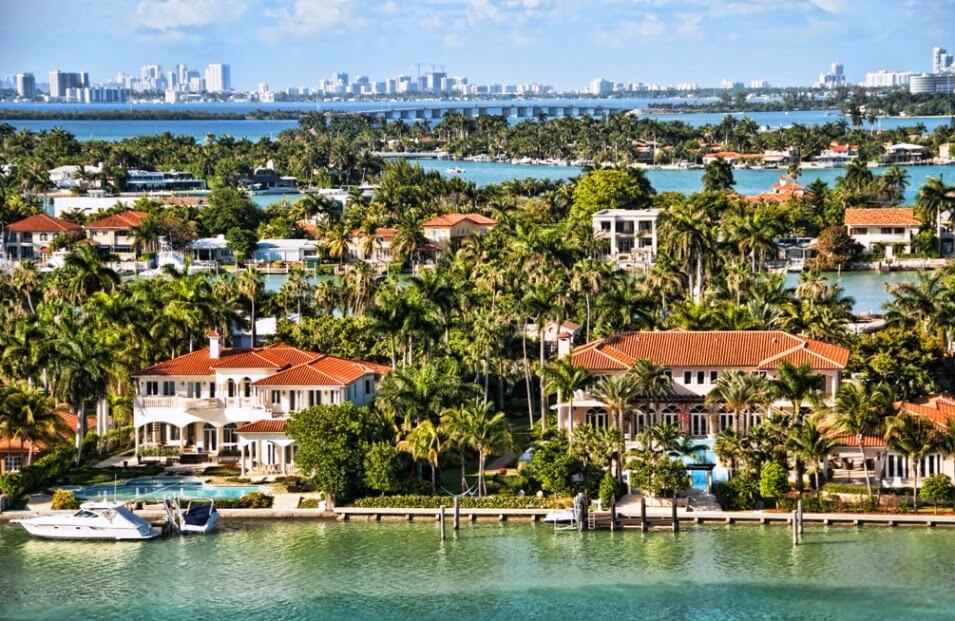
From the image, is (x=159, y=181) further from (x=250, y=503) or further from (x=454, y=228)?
(x=250, y=503)

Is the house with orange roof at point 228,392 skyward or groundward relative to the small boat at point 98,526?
skyward

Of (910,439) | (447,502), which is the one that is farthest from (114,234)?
(910,439)

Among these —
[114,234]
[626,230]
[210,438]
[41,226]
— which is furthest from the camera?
[41,226]

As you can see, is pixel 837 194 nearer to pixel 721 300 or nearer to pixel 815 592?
pixel 721 300

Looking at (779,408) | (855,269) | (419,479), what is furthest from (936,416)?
(855,269)

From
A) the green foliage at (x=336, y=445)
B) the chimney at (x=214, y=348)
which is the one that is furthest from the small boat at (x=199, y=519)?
the chimney at (x=214, y=348)

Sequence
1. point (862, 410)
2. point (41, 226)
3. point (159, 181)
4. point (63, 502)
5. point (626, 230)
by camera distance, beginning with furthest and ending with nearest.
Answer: point (159, 181), point (41, 226), point (626, 230), point (63, 502), point (862, 410)

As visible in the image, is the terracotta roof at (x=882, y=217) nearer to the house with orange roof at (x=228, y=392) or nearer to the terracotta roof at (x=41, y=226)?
the terracotta roof at (x=41, y=226)
